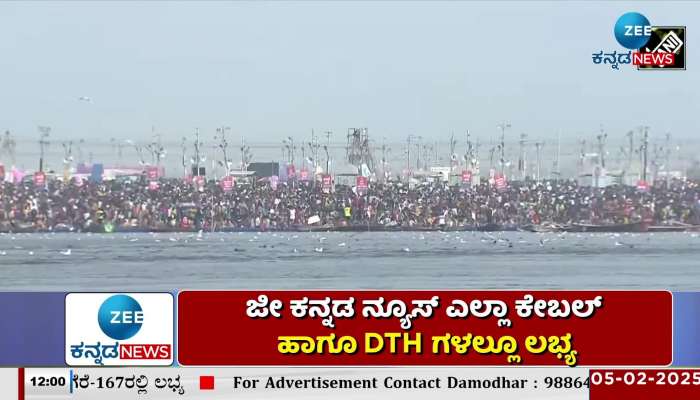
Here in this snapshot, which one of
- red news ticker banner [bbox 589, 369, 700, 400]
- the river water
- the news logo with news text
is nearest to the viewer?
red news ticker banner [bbox 589, 369, 700, 400]

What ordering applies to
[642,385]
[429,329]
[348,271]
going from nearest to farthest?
[642,385], [429,329], [348,271]

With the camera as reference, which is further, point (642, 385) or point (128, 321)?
point (128, 321)

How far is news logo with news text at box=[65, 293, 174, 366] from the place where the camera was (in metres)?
19.5

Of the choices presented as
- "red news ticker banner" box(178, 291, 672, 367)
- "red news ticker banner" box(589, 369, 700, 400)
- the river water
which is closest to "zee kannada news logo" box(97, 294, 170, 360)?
"red news ticker banner" box(178, 291, 672, 367)

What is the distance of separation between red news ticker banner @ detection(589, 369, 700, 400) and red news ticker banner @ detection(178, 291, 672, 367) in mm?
1037

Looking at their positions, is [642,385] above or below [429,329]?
below

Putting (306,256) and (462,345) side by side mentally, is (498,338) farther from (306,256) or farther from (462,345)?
(306,256)

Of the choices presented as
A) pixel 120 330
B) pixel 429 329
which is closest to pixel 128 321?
pixel 120 330

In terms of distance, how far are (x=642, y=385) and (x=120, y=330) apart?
658 cm

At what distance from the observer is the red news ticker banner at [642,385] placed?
18312 millimetres

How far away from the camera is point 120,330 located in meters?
19.7

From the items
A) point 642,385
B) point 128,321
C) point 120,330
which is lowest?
point 642,385

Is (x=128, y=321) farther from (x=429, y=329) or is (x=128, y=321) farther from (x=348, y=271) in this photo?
(x=348, y=271)

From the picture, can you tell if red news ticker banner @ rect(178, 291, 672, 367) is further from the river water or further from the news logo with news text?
the river water
